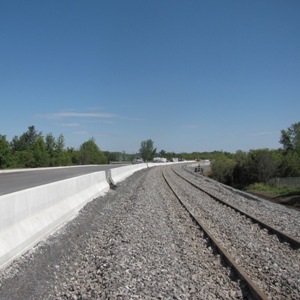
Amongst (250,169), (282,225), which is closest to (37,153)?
(250,169)

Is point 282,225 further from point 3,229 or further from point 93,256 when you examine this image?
point 3,229

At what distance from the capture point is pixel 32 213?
10023 mm

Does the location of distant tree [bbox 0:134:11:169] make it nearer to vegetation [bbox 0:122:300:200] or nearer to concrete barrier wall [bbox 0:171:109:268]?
vegetation [bbox 0:122:300:200]

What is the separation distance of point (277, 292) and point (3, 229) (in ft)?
16.9

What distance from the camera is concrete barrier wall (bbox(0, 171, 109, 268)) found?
26.8ft

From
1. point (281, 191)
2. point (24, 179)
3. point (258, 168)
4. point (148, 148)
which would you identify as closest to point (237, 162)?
point (258, 168)

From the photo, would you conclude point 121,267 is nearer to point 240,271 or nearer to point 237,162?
point 240,271

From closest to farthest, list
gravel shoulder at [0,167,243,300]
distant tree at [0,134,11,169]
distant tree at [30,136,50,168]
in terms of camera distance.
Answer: gravel shoulder at [0,167,243,300] → distant tree at [0,134,11,169] → distant tree at [30,136,50,168]

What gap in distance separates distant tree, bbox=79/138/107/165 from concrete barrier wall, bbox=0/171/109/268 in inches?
4049

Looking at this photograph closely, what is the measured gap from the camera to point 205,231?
11.7 metres

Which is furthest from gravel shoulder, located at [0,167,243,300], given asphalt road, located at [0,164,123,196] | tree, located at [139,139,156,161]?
tree, located at [139,139,156,161]

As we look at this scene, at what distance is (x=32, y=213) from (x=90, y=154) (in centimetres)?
11344

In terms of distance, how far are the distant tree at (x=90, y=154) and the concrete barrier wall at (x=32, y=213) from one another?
102851 millimetres

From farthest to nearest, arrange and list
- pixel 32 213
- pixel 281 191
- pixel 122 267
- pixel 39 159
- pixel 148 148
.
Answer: pixel 148 148
pixel 39 159
pixel 281 191
pixel 32 213
pixel 122 267
